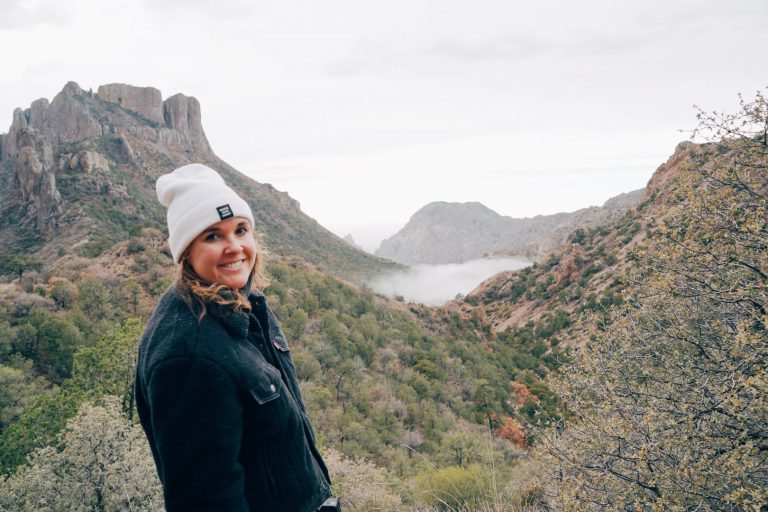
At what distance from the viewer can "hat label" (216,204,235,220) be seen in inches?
70.3

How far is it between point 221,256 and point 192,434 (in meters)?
0.68

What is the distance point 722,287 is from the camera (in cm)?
557

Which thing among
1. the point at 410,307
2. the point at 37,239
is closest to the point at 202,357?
the point at 410,307

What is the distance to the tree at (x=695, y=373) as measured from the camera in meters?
3.95

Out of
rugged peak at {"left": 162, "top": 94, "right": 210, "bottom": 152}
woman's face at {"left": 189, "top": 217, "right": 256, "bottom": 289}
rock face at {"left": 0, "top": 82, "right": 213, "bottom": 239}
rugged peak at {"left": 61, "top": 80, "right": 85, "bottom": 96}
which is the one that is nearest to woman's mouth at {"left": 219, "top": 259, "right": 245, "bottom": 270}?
woman's face at {"left": 189, "top": 217, "right": 256, "bottom": 289}

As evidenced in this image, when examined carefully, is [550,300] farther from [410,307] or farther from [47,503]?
[47,503]

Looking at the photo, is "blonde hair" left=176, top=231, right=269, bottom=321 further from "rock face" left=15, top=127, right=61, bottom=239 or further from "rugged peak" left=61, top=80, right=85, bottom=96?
"rugged peak" left=61, top=80, right=85, bottom=96

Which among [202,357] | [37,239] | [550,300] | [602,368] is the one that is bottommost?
[550,300]

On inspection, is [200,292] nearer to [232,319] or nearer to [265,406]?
[232,319]

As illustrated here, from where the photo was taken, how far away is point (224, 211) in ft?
5.89

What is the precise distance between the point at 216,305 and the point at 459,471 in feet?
27.0

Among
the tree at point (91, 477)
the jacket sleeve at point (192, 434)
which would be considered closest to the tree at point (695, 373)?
the jacket sleeve at point (192, 434)

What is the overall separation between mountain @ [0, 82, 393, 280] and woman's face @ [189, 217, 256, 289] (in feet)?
112

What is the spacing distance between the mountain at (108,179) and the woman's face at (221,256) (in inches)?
1344
